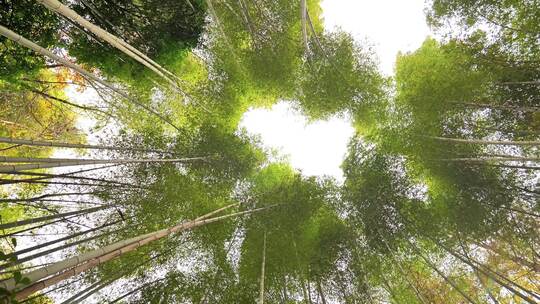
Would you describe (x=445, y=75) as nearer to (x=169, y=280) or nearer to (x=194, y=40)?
(x=194, y=40)

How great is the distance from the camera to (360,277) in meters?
7.18

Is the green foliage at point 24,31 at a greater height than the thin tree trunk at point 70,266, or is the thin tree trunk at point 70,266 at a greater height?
the green foliage at point 24,31

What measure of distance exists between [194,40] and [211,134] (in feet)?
7.41

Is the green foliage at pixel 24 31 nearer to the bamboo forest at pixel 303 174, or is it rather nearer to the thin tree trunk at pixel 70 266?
the bamboo forest at pixel 303 174

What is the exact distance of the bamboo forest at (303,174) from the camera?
263 inches

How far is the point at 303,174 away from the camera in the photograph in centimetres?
843

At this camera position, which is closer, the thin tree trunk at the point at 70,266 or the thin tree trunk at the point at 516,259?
the thin tree trunk at the point at 70,266

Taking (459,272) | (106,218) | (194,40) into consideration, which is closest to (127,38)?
(194,40)

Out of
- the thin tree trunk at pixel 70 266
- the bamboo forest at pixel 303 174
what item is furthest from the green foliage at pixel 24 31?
the thin tree trunk at pixel 70 266

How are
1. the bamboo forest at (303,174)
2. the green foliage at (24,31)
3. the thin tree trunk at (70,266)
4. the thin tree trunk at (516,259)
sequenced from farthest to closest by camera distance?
the bamboo forest at (303,174)
the thin tree trunk at (516,259)
the green foliage at (24,31)
the thin tree trunk at (70,266)

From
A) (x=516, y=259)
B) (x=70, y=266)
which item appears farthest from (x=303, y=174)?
(x=70, y=266)

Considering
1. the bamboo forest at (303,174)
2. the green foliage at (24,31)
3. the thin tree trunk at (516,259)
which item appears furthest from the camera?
the bamboo forest at (303,174)

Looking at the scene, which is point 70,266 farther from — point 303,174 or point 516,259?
point 516,259

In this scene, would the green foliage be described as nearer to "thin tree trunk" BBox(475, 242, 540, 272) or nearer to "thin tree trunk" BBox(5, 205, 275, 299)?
"thin tree trunk" BBox(5, 205, 275, 299)
